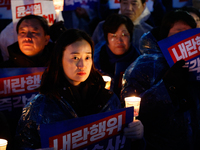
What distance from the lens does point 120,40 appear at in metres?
3.40

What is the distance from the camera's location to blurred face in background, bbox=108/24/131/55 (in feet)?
11.2

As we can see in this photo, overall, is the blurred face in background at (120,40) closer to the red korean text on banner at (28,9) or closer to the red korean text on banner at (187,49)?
the red korean text on banner at (187,49)

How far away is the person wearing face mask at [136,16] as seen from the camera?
4445 millimetres

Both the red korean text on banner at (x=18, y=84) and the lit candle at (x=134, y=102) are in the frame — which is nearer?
the lit candle at (x=134, y=102)

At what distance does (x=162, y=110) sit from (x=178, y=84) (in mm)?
296

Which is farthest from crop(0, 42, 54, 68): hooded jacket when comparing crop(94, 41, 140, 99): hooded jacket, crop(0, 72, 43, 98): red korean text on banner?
crop(94, 41, 140, 99): hooded jacket

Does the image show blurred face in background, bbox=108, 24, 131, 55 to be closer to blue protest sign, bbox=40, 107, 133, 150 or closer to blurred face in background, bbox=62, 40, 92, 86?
blurred face in background, bbox=62, 40, 92, 86

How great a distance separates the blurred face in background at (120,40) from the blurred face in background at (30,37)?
38.4 inches

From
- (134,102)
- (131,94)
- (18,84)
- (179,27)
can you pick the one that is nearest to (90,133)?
(134,102)

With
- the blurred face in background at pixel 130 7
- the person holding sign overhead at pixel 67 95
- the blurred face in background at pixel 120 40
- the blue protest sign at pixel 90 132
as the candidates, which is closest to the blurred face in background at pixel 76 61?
the person holding sign overhead at pixel 67 95

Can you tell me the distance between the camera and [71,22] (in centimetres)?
532

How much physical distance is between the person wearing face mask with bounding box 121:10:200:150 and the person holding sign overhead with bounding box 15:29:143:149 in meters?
0.39

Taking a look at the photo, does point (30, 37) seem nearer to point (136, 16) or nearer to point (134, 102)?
point (134, 102)

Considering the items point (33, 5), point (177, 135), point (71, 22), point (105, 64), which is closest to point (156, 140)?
point (177, 135)
